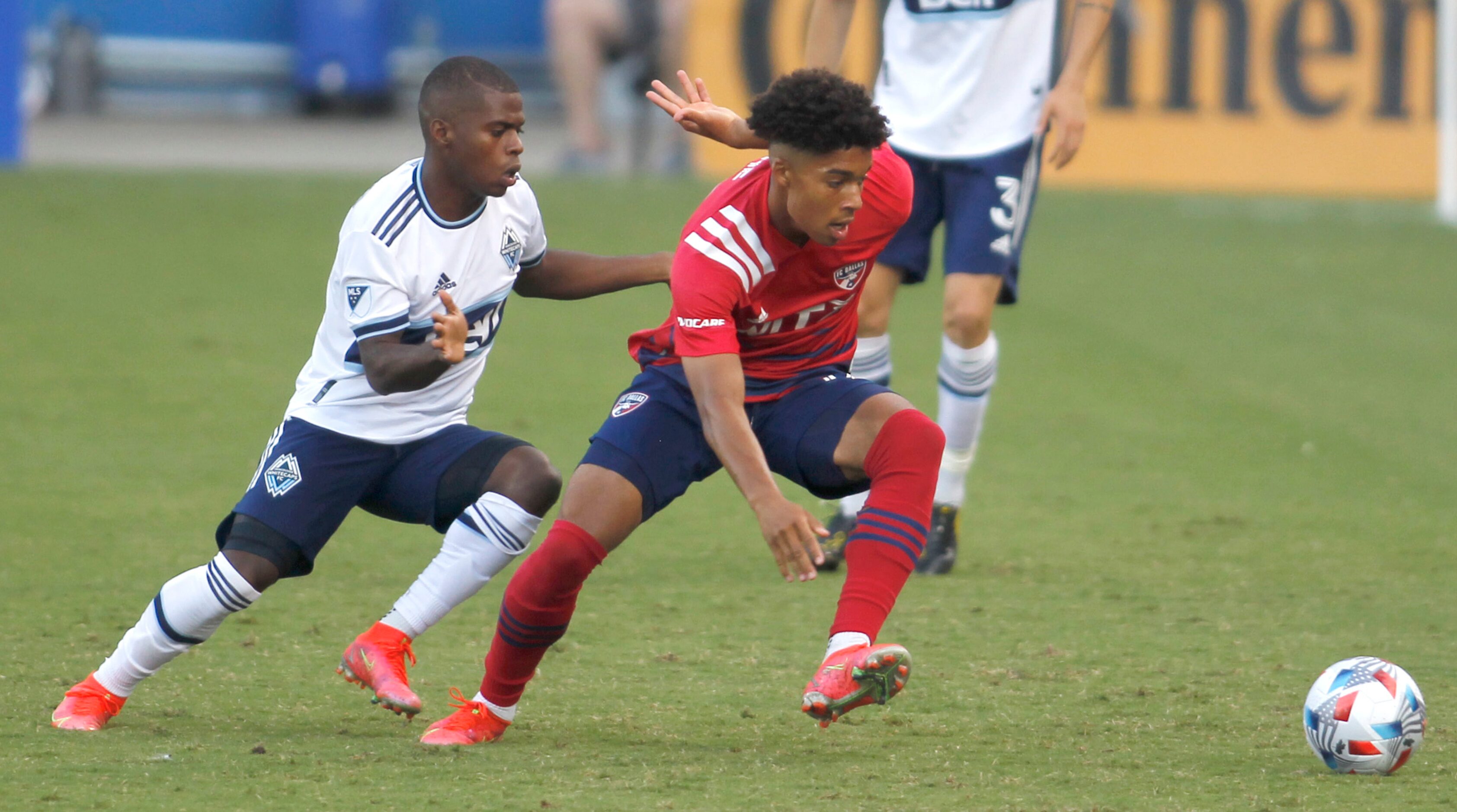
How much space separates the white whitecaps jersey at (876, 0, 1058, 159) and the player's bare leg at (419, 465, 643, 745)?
209 cm

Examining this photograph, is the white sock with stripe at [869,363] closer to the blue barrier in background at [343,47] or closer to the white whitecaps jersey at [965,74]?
the white whitecaps jersey at [965,74]

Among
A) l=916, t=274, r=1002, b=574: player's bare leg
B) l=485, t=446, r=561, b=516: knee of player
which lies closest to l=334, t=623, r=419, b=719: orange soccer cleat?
l=485, t=446, r=561, b=516: knee of player

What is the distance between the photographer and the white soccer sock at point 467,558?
379cm

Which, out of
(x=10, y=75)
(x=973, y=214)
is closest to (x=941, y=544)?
(x=973, y=214)

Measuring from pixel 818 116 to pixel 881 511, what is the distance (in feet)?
2.53

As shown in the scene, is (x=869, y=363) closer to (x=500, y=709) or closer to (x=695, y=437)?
(x=695, y=437)

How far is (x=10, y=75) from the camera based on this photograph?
12102mm

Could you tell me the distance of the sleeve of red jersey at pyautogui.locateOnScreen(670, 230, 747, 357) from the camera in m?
3.58

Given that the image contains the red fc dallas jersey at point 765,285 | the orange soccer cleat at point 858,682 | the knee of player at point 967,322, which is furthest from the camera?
the knee of player at point 967,322

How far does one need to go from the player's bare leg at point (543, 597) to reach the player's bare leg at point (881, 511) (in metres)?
0.45

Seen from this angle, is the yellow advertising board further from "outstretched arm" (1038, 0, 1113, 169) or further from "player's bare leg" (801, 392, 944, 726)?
"player's bare leg" (801, 392, 944, 726)

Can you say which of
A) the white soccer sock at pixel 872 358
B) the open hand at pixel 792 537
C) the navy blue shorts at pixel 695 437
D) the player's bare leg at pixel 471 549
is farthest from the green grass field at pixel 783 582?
the white soccer sock at pixel 872 358

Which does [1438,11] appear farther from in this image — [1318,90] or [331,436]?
[331,436]

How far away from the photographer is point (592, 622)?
4613 millimetres
